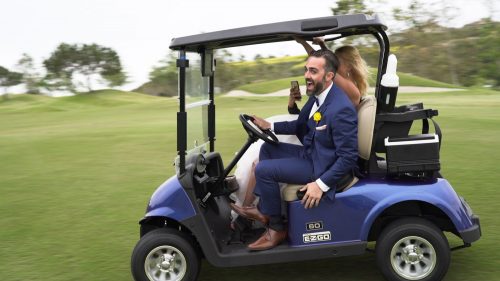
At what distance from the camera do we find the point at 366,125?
3902mm

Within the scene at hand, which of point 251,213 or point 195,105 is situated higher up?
point 195,105

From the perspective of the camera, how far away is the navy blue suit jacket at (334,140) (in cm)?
380

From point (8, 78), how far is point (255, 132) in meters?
49.6

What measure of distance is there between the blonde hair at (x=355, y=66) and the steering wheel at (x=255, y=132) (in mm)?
674

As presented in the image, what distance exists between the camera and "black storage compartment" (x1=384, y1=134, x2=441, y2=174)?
3928 mm

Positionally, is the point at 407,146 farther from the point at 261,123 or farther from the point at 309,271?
the point at 309,271

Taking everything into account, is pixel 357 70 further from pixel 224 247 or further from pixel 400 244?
pixel 224 247

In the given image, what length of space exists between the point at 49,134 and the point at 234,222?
13164 mm

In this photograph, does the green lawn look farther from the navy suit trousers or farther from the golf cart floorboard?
the navy suit trousers

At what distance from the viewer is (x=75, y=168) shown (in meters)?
10.1

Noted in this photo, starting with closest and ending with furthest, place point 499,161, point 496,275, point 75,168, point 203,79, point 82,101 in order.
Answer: point 496,275 → point 203,79 → point 499,161 → point 75,168 → point 82,101

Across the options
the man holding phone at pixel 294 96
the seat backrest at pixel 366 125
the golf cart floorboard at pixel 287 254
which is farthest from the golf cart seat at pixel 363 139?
the man holding phone at pixel 294 96

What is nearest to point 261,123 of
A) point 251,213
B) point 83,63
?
point 251,213

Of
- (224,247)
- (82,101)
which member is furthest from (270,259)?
(82,101)
